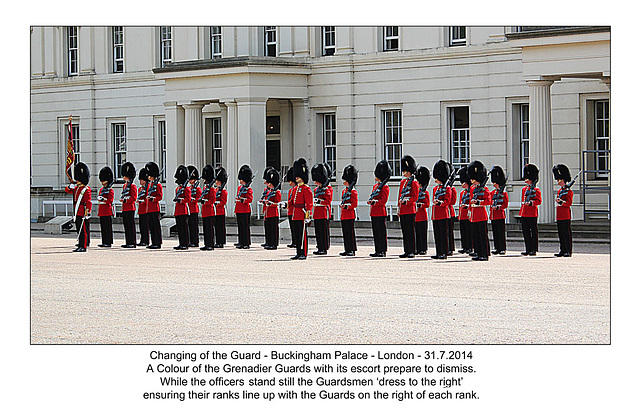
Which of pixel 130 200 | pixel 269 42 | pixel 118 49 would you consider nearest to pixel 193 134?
pixel 269 42

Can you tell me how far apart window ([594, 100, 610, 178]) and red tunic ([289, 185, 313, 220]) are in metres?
7.95

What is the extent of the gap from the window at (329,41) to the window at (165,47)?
5.01 meters

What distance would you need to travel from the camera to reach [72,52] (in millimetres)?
33656

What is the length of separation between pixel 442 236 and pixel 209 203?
15.7ft

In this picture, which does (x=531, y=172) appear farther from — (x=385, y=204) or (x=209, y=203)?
(x=209, y=203)

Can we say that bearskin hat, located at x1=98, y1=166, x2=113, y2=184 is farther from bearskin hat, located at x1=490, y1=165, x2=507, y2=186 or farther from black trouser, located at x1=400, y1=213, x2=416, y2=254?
bearskin hat, located at x1=490, y1=165, x2=507, y2=186

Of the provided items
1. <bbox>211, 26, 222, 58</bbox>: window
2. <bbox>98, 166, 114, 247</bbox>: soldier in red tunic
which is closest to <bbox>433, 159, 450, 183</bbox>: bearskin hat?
<bbox>98, 166, 114, 247</bbox>: soldier in red tunic

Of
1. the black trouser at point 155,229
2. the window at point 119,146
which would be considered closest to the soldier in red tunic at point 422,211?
the black trouser at point 155,229

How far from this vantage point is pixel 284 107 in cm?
2923

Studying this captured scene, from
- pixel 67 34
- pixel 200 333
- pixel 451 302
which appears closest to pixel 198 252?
pixel 451 302

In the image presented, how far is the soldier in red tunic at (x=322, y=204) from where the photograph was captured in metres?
18.4

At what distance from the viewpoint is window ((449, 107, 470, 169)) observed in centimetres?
2648

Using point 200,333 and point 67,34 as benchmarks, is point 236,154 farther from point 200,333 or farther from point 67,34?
point 200,333

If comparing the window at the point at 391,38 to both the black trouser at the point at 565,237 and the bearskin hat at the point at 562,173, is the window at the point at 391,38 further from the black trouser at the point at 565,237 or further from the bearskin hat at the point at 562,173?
the black trouser at the point at 565,237
